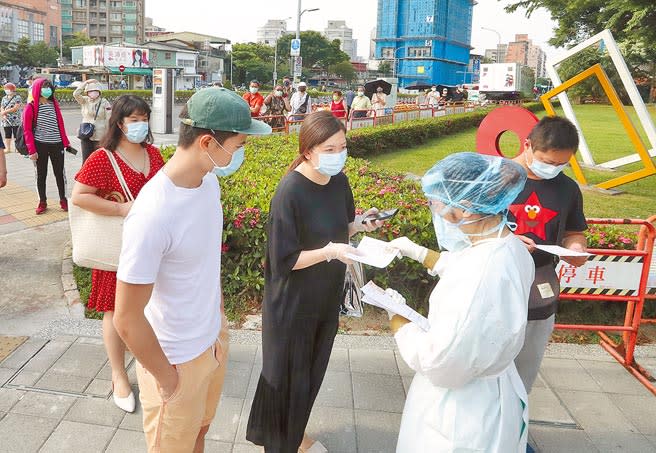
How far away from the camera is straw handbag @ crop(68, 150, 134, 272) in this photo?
297 cm

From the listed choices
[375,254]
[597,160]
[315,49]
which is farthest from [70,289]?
[315,49]

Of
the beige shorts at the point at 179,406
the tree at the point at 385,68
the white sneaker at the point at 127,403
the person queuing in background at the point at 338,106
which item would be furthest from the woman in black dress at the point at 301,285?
the tree at the point at 385,68

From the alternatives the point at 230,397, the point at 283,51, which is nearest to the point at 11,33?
the point at 283,51

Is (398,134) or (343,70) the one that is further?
(343,70)

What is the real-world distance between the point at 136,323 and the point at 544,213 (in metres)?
2.03

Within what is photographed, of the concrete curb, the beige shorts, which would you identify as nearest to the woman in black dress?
the beige shorts

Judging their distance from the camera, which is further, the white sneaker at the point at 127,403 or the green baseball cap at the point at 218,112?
the white sneaker at the point at 127,403

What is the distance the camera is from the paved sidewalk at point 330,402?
2982 millimetres

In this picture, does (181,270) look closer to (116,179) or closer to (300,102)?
(116,179)

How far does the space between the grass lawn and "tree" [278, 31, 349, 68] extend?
78284mm

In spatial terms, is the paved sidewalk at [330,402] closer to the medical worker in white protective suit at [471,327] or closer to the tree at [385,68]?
the medical worker in white protective suit at [471,327]

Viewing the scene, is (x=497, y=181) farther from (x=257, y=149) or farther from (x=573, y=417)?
(x=257, y=149)

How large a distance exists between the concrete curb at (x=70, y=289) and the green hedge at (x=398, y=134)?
816 cm

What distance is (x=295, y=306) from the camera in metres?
2.51
